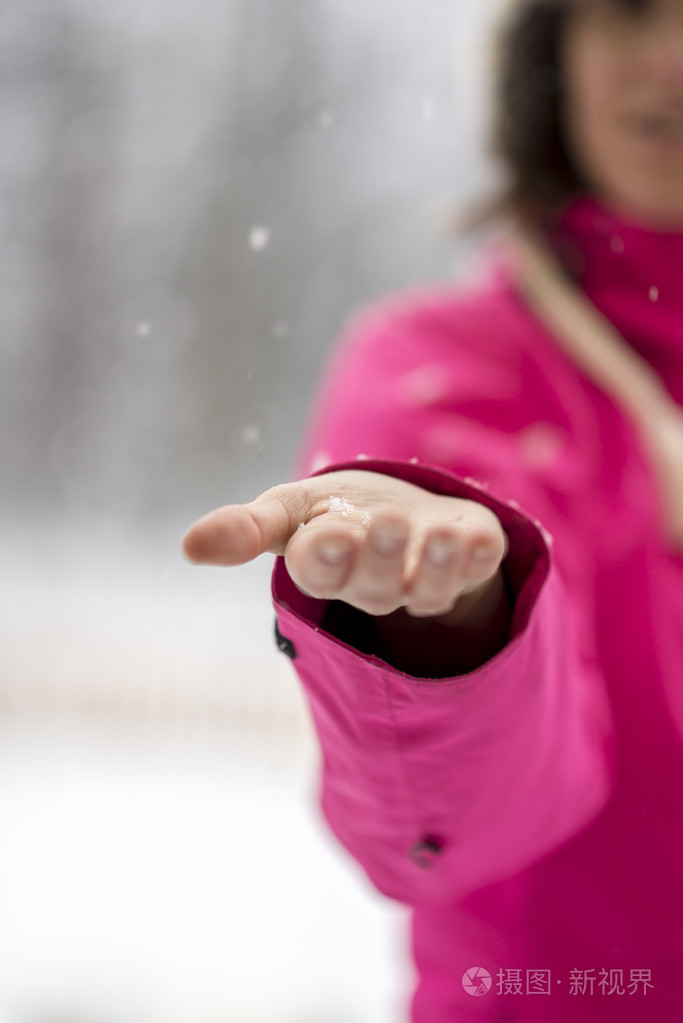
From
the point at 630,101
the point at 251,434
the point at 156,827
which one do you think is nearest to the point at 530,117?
the point at 630,101

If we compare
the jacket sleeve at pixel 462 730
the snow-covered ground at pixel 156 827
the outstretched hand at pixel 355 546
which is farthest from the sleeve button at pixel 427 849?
the snow-covered ground at pixel 156 827

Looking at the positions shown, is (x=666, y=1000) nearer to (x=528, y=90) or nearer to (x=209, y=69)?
(x=528, y=90)

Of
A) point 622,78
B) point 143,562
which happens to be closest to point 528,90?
point 622,78

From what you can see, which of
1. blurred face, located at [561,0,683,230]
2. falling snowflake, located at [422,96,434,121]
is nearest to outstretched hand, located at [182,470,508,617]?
blurred face, located at [561,0,683,230]

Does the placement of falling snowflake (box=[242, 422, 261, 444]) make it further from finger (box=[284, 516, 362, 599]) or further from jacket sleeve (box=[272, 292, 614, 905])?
finger (box=[284, 516, 362, 599])

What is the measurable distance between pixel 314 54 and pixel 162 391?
19 centimetres

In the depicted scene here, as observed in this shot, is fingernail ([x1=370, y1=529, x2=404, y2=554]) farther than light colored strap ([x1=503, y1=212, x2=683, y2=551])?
No

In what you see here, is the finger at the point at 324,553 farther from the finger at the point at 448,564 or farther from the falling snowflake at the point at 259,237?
the falling snowflake at the point at 259,237

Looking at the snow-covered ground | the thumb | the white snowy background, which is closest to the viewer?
the thumb

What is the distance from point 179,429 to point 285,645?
0.22 metres

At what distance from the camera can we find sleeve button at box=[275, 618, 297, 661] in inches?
6.3

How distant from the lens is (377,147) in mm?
453

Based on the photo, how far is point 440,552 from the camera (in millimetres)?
121

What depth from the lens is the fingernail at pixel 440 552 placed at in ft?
0.40
